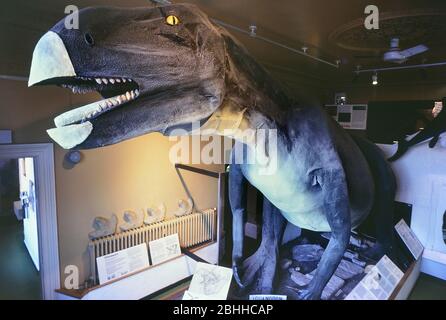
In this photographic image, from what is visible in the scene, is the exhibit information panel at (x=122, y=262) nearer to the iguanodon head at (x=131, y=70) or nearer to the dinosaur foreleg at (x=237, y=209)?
the dinosaur foreleg at (x=237, y=209)

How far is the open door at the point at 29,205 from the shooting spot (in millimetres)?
1183

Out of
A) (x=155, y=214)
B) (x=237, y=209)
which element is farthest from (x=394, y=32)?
(x=155, y=214)

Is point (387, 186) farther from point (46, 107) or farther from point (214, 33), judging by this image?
point (46, 107)

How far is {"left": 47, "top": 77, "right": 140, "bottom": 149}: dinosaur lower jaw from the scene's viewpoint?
0.55 metres

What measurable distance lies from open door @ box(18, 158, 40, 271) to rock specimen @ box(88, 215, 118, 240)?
23cm

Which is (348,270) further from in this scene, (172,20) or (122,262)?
(172,20)

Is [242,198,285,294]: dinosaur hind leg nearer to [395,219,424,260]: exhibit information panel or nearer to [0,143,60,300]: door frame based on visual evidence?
[395,219,424,260]: exhibit information panel

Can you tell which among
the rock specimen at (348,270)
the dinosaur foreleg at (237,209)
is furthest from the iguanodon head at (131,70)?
the rock specimen at (348,270)

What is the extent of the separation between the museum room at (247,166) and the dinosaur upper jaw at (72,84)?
0.10 feet

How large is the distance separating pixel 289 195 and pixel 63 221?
989 millimetres

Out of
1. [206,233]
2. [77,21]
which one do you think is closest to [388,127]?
[206,233]

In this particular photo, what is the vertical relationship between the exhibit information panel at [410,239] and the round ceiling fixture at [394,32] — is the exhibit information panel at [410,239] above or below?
below

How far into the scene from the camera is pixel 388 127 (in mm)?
1320

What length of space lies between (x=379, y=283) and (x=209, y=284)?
63 centimetres
